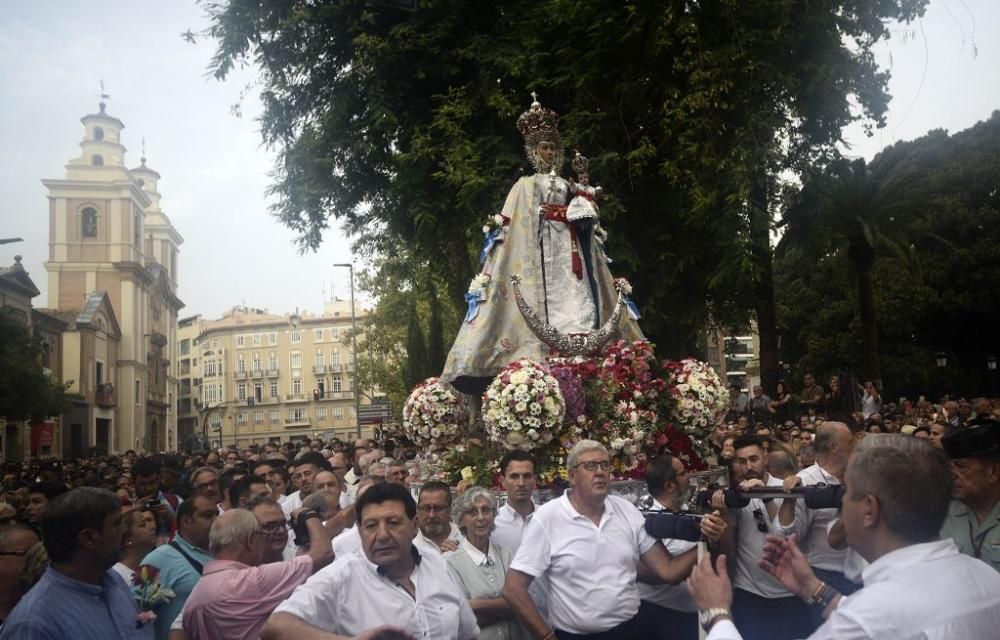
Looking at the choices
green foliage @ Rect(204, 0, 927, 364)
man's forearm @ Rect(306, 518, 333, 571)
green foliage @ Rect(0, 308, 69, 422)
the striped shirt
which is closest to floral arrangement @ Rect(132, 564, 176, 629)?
the striped shirt

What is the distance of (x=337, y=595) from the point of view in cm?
406

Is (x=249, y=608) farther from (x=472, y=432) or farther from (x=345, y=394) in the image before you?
(x=345, y=394)

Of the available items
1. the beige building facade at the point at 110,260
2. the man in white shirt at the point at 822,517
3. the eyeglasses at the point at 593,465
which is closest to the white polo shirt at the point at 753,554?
the man in white shirt at the point at 822,517

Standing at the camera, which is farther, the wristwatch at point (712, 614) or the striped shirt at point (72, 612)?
the striped shirt at point (72, 612)

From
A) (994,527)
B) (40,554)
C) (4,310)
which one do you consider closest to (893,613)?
(994,527)

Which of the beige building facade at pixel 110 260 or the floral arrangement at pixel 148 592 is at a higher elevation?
the beige building facade at pixel 110 260

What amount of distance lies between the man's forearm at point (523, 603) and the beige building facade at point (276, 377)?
9990 cm

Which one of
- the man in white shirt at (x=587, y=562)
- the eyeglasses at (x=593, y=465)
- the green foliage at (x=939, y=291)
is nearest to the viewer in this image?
the man in white shirt at (x=587, y=562)

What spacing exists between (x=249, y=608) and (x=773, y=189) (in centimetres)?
1490

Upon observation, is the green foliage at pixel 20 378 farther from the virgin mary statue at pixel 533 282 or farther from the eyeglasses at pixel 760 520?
the eyeglasses at pixel 760 520

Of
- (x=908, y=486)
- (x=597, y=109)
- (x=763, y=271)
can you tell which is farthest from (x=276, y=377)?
(x=908, y=486)

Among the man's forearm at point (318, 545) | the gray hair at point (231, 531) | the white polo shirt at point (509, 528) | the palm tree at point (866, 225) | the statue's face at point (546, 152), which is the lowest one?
the white polo shirt at point (509, 528)

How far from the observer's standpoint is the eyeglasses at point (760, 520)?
232 inches

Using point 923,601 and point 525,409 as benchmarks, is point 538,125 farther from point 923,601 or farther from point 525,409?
point 923,601
